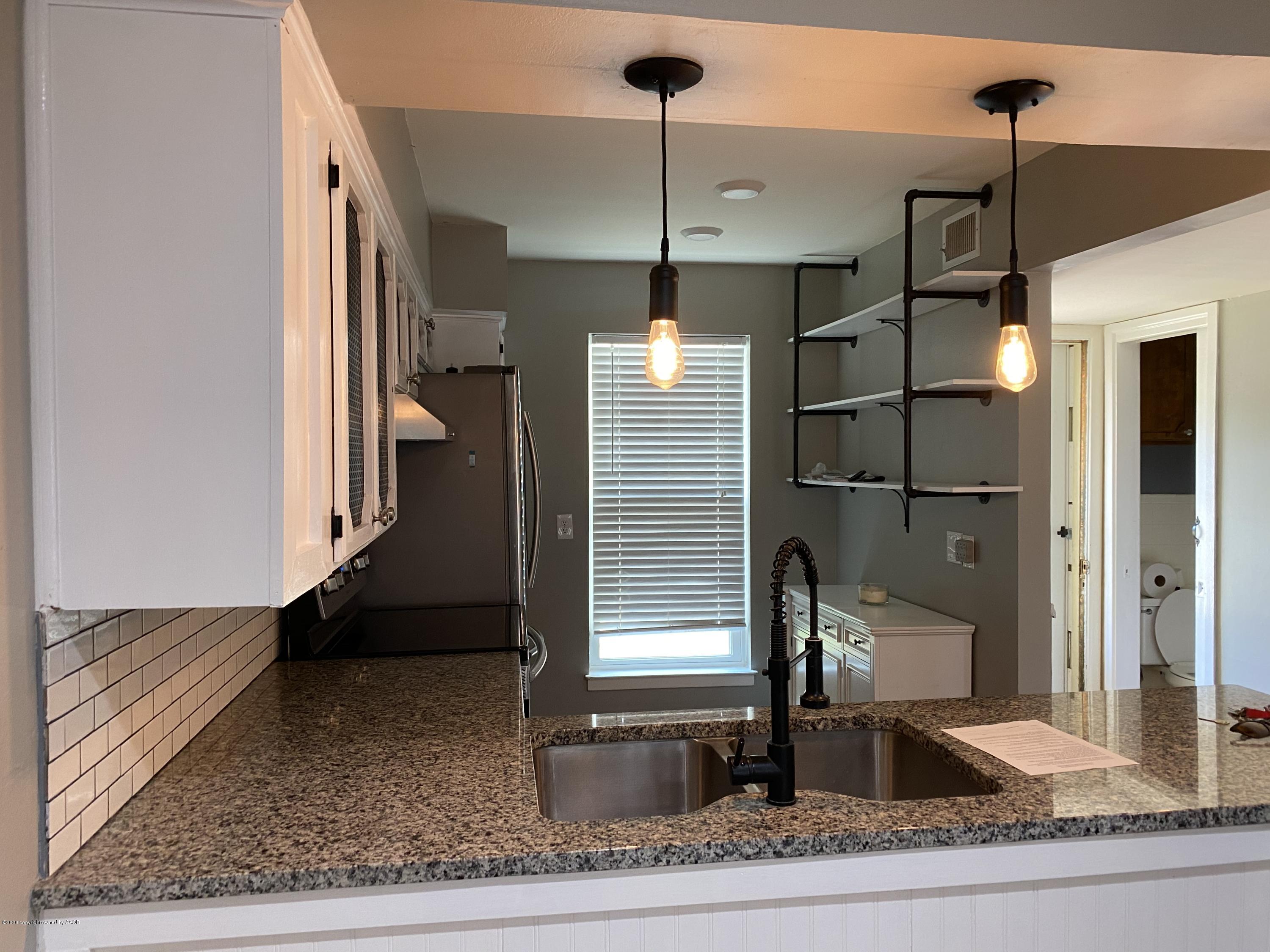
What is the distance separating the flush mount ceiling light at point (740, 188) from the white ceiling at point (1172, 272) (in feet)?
Result: 3.64

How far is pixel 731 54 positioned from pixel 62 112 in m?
0.95

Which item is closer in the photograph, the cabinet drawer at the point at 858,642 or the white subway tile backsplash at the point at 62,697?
the white subway tile backsplash at the point at 62,697

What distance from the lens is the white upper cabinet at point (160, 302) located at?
3.44ft

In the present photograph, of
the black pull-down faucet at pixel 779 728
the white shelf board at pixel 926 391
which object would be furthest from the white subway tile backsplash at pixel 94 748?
the white shelf board at pixel 926 391

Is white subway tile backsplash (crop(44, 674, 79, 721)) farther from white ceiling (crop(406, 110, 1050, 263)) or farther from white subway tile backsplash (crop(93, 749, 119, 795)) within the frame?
white ceiling (crop(406, 110, 1050, 263))

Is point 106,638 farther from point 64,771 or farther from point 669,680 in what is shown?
point 669,680

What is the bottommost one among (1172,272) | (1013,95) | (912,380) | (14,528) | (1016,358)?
(14,528)

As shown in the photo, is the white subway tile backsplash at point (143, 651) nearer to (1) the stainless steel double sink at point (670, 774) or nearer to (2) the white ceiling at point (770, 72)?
(1) the stainless steel double sink at point (670, 774)

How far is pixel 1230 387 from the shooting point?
4117 millimetres

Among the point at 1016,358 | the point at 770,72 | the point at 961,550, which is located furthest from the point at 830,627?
the point at 770,72

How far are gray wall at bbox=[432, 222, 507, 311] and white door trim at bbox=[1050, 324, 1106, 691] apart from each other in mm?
3213

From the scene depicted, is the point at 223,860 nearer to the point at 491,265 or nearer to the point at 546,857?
the point at 546,857

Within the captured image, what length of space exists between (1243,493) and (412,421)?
387 cm

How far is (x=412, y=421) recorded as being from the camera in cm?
221
